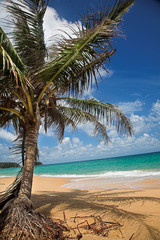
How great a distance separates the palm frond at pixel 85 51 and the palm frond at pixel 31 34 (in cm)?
65

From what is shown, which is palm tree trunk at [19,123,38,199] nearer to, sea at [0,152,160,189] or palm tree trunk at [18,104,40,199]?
palm tree trunk at [18,104,40,199]

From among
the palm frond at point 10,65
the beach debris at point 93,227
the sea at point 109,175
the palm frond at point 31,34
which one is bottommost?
the sea at point 109,175

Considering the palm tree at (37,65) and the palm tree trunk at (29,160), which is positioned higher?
the palm tree at (37,65)

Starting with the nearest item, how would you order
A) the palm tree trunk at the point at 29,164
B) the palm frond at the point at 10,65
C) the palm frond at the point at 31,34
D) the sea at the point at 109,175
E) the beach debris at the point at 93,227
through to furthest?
1. the beach debris at the point at 93,227
2. the palm frond at the point at 10,65
3. the palm tree trunk at the point at 29,164
4. the palm frond at the point at 31,34
5. the sea at the point at 109,175

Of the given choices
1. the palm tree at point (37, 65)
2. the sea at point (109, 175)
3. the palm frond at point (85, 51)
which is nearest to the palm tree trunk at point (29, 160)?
the palm tree at point (37, 65)

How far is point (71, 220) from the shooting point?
341cm

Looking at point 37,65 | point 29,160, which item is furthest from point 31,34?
point 29,160

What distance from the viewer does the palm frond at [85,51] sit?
3.38 meters

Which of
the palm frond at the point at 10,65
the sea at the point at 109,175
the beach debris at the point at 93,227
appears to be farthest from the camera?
the sea at the point at 109,175

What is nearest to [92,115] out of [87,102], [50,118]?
[87,102]

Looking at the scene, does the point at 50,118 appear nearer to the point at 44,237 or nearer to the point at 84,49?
the point at 84,49

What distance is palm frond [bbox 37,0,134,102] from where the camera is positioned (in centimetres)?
338

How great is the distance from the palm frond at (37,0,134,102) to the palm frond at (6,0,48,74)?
0.65 metres

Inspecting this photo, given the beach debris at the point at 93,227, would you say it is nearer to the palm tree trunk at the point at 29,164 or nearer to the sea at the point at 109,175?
the palm tree trunk at the point at 29,164
